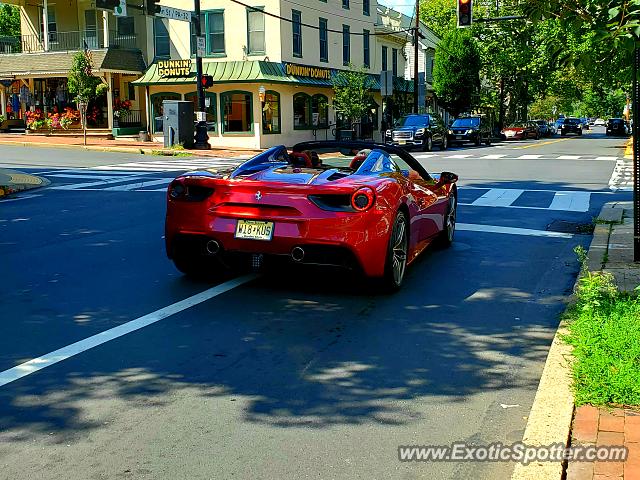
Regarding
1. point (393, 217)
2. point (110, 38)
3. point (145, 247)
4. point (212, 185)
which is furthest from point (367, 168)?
point (110, 38)

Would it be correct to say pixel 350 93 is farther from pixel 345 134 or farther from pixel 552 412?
pixel 552 412

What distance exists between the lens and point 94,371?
16.8ft

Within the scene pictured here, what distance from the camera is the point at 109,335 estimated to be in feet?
19.4

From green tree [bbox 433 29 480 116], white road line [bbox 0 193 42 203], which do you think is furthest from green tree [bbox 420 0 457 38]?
white road line [bbox 0 193 42 203]

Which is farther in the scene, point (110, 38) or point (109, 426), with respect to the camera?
point (110, 38)

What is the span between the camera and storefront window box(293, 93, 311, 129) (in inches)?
1599

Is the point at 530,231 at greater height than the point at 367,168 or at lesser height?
lesser

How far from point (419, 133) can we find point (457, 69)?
899 inches

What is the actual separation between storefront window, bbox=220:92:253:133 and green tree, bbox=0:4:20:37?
1544 inches

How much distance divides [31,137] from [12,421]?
37191 millimetres

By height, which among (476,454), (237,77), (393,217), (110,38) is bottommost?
(476,454)

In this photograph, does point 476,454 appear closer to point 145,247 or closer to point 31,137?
point 145,247

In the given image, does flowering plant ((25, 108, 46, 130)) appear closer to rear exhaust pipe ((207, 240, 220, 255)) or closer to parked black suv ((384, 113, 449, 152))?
parked black suv ((384, 113, 449, 152))

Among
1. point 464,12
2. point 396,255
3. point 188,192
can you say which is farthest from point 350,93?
point 396,255
